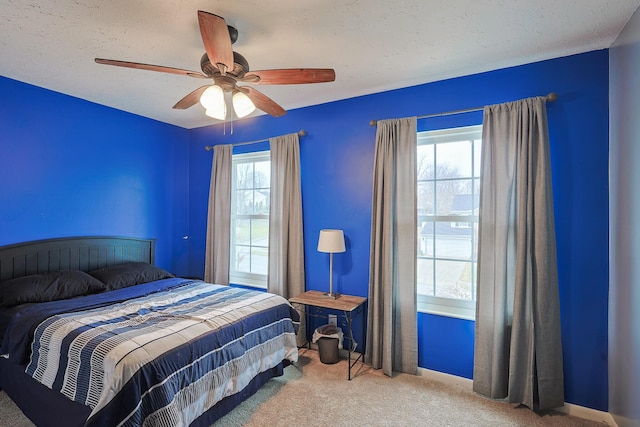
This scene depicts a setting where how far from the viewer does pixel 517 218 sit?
2385 millimetres

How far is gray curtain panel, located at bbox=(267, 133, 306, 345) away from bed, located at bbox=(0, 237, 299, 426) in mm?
648

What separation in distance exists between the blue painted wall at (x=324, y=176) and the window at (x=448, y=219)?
15cm

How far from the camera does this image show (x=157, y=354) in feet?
5.73

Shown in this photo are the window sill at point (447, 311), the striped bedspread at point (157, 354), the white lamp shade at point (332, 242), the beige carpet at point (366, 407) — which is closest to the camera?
the striped bedspread at point (157, 354)

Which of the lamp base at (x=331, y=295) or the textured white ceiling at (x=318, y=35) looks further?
the lamp base at (x=331, y=295)

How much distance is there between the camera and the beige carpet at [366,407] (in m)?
2.16

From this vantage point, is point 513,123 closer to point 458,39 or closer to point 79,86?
point 458,39

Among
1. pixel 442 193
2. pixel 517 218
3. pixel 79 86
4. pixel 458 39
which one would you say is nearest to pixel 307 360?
pixel 442 193

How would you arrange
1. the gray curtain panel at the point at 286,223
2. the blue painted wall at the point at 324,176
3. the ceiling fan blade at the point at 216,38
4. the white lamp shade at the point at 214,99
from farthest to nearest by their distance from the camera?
the gray curtain panel at the point at 286,223 < the blue painted wall at the point at 324,176 < the white lamp shade at the point at 214,99 < the ceiling fan blade at the point at 216,38

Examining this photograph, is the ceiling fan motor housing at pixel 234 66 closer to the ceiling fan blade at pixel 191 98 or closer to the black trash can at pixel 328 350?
the ceiling fan blade at pixel 191 98

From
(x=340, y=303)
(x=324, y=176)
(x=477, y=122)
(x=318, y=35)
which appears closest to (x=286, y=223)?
(x=324, y=176)

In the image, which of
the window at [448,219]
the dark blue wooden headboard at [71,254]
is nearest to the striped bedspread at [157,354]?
the dark blue wooden headboard at [71,254]

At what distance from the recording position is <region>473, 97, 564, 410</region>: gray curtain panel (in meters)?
2.25

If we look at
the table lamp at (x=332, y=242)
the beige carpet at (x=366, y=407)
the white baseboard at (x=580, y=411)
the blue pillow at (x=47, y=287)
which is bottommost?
the beige carpet at (x=366, y=407)
